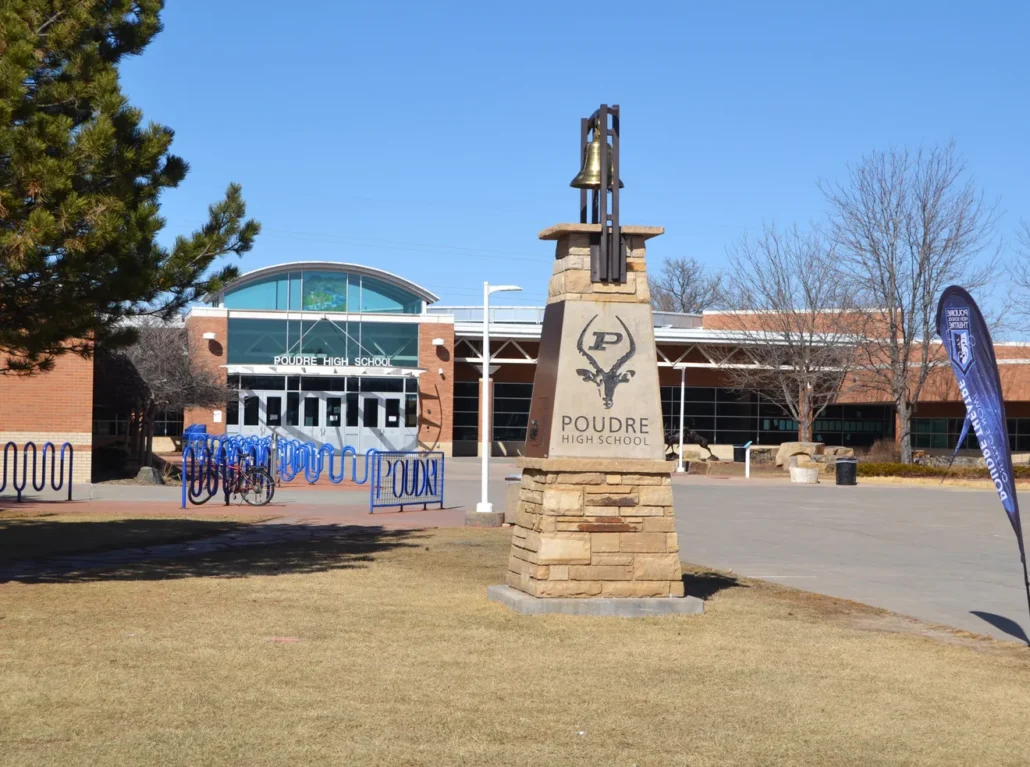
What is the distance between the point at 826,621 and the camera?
1080 centimetres

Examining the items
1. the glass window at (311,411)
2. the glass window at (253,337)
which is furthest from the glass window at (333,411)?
the glass window at (253,337)

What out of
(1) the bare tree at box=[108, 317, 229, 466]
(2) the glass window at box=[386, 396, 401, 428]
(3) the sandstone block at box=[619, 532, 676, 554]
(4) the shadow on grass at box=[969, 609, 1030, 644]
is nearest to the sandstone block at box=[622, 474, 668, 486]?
(3) the sandstone block at box=[619, 532, 676, 554]

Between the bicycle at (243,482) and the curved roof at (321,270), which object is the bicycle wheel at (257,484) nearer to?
the bicycle at (243,482)

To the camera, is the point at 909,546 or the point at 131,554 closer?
the point at 131,554

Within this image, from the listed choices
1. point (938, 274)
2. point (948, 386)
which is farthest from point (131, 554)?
point (948, 386)

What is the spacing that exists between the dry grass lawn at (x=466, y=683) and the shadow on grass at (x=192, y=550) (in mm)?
1275

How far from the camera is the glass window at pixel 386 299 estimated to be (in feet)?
173

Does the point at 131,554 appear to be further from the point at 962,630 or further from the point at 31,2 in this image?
the point at 962,630

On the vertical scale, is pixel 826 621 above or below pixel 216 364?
below

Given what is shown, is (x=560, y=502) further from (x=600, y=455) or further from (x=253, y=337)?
(x=253, y=337)

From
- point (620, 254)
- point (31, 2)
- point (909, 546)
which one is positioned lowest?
point (909, 546)

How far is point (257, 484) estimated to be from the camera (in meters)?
25.1

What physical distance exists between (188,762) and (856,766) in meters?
3.20

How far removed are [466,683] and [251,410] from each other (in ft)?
149
